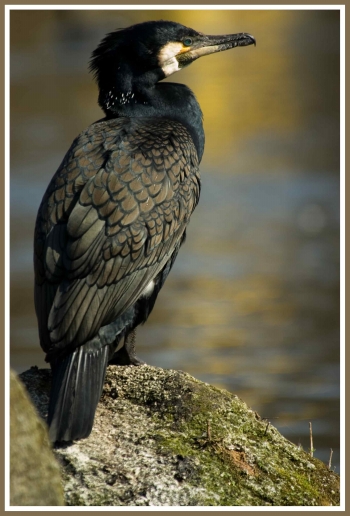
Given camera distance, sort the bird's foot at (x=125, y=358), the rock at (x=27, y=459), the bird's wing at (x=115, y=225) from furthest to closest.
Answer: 1. the bird's foot at (x=125, y=358)
2. the bird's wing at (x=115, y=225)
3. the rock at (x=27, y=459)

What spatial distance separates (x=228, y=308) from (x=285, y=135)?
686cm

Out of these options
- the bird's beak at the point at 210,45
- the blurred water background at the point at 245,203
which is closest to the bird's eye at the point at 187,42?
the bird's beak at the point at 210,45

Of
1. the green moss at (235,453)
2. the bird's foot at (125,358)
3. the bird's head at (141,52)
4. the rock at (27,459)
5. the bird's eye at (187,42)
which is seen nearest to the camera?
the rock at (27,459)

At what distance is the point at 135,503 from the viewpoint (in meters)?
4.74

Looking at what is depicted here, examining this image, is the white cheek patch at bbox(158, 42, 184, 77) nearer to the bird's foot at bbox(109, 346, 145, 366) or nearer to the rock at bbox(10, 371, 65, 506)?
the bird's foot at bbox(109, 346, 145, 366)

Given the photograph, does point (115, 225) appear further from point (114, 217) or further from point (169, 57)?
point (169, 57)

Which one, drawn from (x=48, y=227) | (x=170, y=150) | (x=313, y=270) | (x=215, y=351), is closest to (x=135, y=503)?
(x=48, y=227)

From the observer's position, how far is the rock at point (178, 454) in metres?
4.84

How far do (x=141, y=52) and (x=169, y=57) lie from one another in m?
0.26

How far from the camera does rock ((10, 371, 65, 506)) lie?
13.4ft

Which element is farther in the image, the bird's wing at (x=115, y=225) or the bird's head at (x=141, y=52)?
the bird's head at (x=141, y=52)

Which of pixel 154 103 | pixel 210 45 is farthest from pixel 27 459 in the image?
pixel 210 45

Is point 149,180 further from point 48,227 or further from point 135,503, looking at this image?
point 135,503

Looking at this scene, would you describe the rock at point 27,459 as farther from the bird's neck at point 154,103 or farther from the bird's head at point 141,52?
the bird's head at point 141,52
